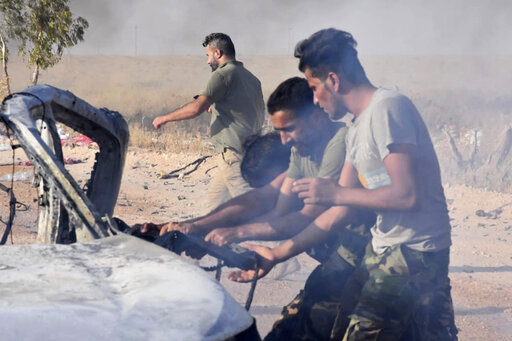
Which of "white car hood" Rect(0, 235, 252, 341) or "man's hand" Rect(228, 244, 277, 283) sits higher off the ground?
"white car hood" Rect(0, 235, 252, 341)

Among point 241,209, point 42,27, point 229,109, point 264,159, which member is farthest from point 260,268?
point 42,27

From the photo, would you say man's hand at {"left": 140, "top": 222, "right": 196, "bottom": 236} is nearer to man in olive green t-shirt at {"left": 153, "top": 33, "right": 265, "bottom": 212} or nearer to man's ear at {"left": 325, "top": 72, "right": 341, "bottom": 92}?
man's ear at {"left": 325, "top": 72, "right": 341, "bottom": 92}

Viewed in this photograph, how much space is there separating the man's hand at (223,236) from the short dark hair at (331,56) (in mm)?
742

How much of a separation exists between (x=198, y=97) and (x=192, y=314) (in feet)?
13.4

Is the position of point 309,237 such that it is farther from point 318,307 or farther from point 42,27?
point 42,27

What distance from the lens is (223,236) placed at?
3.15 metres

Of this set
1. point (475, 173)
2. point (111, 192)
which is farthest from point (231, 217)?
point (475, 173)

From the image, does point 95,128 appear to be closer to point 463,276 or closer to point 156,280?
point 156,280

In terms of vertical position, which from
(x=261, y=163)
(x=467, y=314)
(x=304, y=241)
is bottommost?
(x=467, y=314)

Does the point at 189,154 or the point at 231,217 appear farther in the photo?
the point at 189,154

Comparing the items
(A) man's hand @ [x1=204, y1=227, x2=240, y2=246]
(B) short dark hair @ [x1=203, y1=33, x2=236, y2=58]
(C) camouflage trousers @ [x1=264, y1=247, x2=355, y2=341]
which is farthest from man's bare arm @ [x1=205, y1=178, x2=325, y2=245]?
(B) short dark hair @ [x1=203, y1=33, x2=236, y2=58]

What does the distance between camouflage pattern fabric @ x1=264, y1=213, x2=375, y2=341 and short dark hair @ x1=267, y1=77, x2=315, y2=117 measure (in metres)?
0.54

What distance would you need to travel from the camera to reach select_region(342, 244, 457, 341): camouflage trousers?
280 centimetres

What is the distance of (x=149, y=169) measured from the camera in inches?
548
